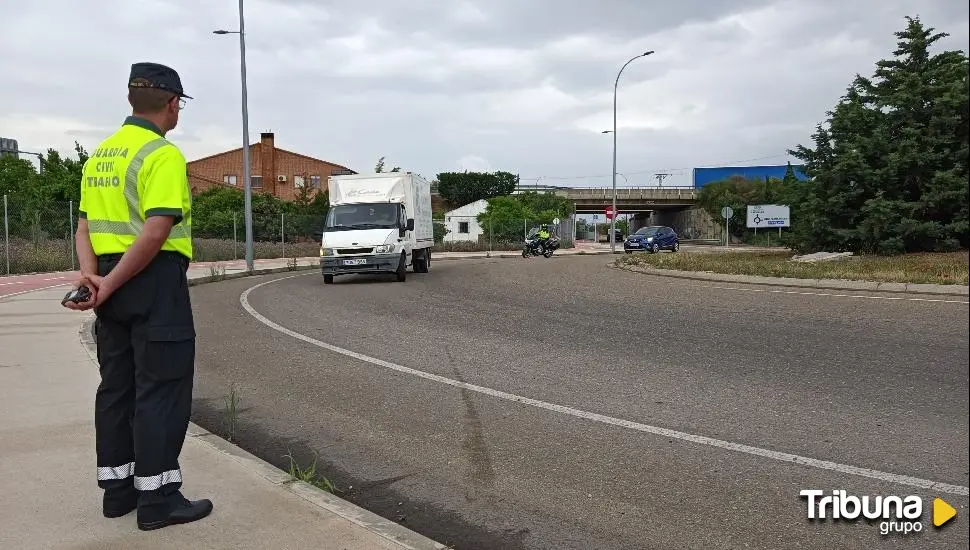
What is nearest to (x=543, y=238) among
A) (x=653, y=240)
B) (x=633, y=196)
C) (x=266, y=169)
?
(x=653, y=240)

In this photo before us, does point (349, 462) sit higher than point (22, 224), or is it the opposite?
point (22, 224)

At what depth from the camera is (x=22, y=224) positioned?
23.8 meters

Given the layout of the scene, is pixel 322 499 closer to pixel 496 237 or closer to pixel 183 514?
pixel 183 514

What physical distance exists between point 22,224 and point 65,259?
1.64 m

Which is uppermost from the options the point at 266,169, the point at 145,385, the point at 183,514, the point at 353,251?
the point at 266,169

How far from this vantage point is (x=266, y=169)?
70500mm

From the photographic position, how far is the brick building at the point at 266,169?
70375 mm

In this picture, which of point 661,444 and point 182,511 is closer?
point 182,511

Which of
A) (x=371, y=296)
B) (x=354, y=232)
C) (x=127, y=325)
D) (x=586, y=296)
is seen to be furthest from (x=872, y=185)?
(x=354, y=232)

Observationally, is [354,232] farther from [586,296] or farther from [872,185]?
[872,185]

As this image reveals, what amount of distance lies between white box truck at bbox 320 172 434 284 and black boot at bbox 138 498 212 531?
1434 cm

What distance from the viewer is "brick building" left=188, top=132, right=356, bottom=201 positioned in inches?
2771

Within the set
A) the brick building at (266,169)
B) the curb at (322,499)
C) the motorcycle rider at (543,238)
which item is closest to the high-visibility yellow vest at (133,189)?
the curb at (322,499)

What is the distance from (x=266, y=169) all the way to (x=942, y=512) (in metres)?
72.8
